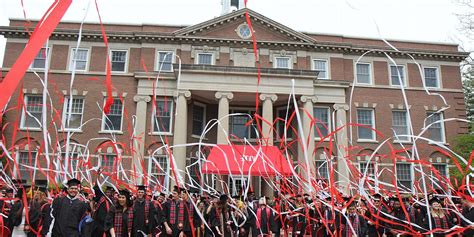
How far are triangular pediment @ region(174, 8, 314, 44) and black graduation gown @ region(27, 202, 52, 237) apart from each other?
1806cm

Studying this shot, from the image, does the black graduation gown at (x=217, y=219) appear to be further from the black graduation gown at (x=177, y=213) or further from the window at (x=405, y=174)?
the window at (x=405, y=174)

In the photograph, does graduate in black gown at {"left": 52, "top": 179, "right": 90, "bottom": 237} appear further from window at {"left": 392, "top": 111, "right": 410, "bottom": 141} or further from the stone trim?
window at {"left": 392, "top": 111, "right": 410, "bottom": 141}

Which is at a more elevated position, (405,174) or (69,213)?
(405,174)

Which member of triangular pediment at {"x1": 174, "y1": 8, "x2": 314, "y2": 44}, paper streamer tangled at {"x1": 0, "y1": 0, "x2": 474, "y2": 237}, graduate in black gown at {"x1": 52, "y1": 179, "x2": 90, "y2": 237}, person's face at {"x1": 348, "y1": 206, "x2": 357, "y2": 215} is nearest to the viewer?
paper streamer tangled at {"x1": 0, "y1": 0, "x2": 474, "y2": 237}

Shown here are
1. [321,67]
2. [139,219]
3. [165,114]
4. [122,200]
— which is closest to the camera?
[122,200]

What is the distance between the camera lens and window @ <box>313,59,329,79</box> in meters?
26.6

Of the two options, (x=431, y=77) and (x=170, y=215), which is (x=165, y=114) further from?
(x=431, y=77)

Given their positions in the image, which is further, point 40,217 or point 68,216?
point 40,217

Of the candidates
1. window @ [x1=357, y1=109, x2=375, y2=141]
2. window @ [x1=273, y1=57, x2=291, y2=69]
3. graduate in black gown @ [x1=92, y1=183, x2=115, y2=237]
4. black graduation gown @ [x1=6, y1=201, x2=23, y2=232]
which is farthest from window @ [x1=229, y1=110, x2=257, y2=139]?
graduate in black gown @ [x1=92, y1=183, x2=115, y2=237]

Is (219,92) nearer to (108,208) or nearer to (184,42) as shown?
(184,42)

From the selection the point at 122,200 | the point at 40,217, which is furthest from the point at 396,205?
the point at 40,217

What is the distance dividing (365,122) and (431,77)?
665 cm

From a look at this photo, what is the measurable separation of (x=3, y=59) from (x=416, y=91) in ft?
95.7

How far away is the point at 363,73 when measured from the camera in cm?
2702
